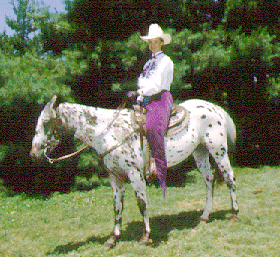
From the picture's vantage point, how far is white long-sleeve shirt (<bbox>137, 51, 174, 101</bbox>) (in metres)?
4.48

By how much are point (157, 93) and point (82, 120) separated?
3.97 feet

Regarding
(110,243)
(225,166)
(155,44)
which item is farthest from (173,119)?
(110,243)

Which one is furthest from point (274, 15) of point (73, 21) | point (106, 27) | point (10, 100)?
point (10, 100)

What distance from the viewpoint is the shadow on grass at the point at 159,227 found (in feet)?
16.2

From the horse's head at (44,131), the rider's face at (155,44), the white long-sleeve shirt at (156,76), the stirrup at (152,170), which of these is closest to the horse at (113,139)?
the horse's head at (44,131)

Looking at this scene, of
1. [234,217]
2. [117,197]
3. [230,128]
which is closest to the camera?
[117,197]

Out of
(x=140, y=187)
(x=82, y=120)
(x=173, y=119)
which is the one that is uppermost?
(x=82, y=120)

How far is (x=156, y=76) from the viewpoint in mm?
4492

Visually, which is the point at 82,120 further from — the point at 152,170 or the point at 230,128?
the point at 230,128

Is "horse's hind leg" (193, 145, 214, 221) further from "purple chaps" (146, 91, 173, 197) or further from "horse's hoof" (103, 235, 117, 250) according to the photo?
"horse's hoof" (103, 235, 117, 250)

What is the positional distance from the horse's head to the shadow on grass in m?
1.66

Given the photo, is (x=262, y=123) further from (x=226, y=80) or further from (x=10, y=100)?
(x=10, y=100)

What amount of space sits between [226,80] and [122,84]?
14.9 feet

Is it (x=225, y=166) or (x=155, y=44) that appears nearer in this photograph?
(x=155, y=44)
